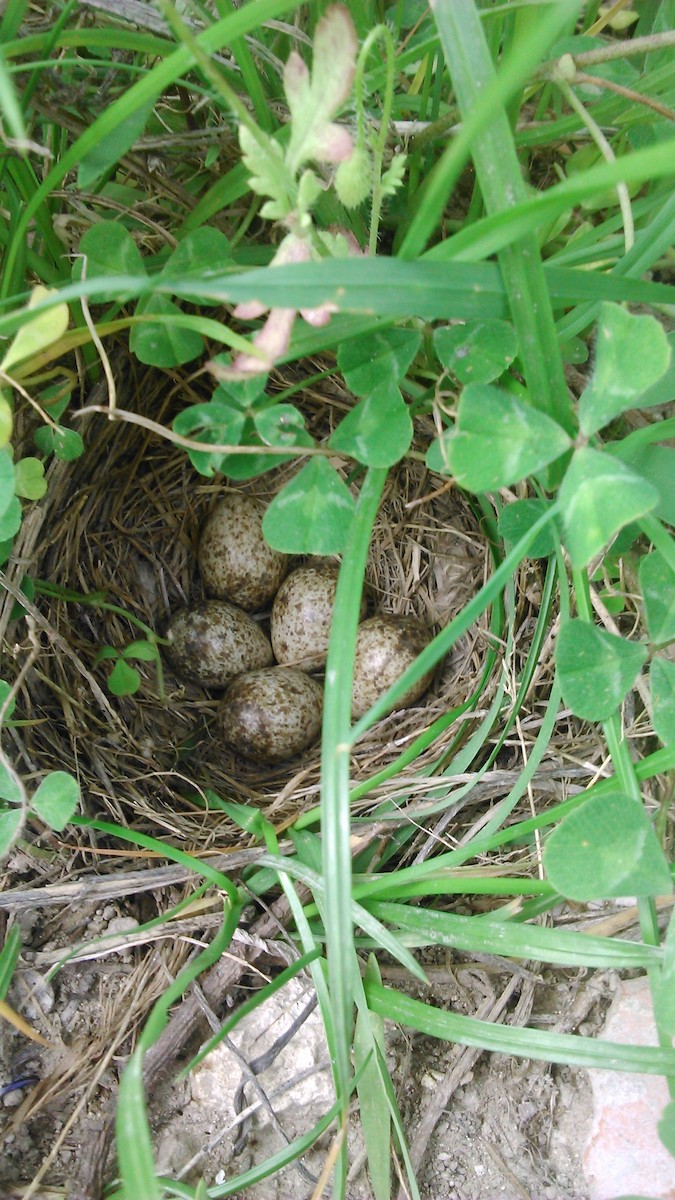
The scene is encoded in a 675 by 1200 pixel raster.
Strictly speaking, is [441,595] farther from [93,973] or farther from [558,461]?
[93,973]

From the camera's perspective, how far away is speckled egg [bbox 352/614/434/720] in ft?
5.02

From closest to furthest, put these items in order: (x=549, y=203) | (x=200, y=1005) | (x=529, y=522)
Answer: (x=549, y=203) < (x=529, y=522) < (x=200, y=1005)

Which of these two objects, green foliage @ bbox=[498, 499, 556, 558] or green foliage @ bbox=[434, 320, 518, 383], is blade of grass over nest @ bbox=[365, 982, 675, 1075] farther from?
green foliage @ bbox=[434, 320, 518, 383]

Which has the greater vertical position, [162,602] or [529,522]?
[529,522]

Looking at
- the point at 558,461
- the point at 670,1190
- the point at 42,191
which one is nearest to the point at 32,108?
the point at 42,191

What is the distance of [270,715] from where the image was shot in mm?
1543

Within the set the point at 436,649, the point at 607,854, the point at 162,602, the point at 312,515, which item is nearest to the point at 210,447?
the point at 312,515

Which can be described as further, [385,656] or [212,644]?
[212,644]

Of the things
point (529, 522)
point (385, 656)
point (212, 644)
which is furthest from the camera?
point (212, 644)

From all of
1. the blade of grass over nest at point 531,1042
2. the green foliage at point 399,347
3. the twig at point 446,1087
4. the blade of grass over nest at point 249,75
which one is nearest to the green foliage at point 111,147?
the green foliage at point 399,347

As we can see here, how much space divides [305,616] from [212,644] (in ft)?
0.65

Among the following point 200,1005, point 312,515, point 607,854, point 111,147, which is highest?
point 111,147

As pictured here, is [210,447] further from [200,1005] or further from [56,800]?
[200,1005]

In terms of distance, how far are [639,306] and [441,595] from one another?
0.63 meters
